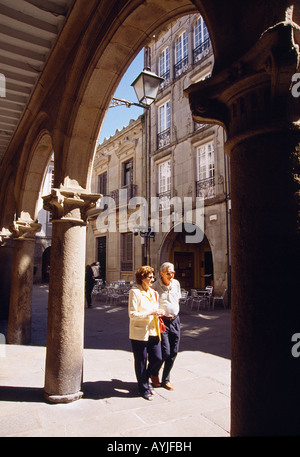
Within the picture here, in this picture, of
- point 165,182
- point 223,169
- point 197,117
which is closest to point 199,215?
point 223,169

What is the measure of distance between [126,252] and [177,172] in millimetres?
5679

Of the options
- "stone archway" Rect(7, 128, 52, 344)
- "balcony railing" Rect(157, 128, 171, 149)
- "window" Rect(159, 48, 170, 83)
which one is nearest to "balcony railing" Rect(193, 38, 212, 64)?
"window" Rect(159, 48, 170, 83)

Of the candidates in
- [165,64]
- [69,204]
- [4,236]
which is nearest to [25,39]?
[69,204]

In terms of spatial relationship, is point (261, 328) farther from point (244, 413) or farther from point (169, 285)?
point (169, 285)

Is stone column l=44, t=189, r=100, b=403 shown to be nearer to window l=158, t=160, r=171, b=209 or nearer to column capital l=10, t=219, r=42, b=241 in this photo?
column capital l=10, t=219, r=42, b=241

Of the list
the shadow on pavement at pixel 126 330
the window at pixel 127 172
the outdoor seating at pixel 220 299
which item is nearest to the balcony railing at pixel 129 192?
the window at pixel 127 172

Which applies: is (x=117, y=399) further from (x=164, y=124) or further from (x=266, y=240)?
(x=164, y=124)

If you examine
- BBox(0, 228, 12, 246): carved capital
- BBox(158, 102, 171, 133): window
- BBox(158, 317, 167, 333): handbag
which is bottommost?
BBox(158, 317, 167, 333): handbag

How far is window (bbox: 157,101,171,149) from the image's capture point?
16047 mm

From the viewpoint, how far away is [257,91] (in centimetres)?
154

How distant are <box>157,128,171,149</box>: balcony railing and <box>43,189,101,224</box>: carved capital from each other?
12.5 m

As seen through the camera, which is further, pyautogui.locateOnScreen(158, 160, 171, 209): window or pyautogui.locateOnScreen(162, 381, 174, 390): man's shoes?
pyautogui.locateOnScreen(158, 160, 171, 209): window

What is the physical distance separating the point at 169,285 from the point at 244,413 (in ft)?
8.55

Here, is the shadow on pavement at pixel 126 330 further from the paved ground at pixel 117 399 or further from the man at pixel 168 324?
the man at pixel 168 324
